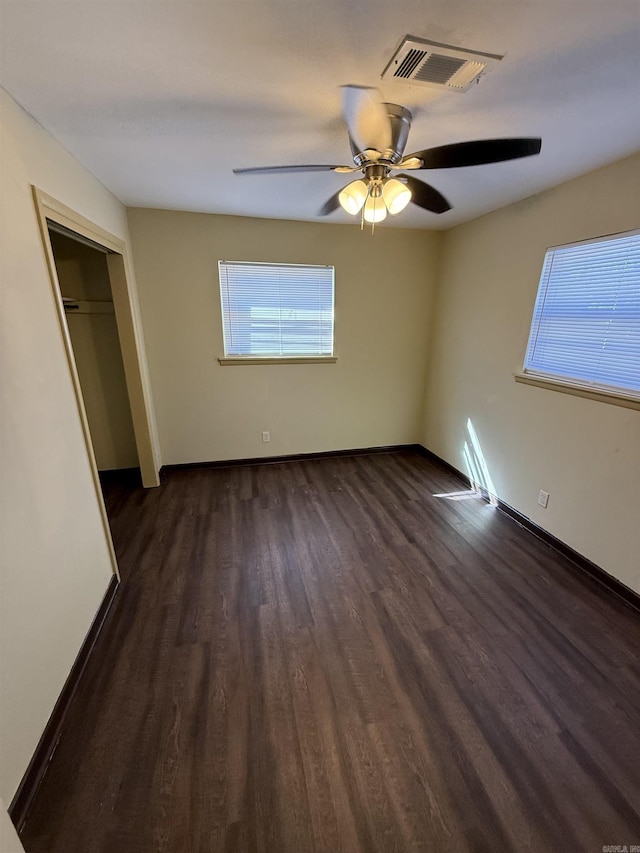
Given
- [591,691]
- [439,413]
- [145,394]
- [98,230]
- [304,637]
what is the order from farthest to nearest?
1. [439,413]
2. [145,394]
3. [98,230]
4. [304,637]
5. [591,691]

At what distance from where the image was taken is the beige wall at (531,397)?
1.95m

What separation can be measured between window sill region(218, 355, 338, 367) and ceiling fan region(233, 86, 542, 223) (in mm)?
1847

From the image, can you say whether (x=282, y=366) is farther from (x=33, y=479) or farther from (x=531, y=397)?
(x=33, y=479)

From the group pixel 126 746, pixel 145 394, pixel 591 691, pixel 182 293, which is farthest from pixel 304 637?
pixel 182 293

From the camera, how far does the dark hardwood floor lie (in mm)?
1094

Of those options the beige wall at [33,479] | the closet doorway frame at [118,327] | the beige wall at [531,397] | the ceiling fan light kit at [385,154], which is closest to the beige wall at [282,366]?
the closet doorway frame at [118,327]

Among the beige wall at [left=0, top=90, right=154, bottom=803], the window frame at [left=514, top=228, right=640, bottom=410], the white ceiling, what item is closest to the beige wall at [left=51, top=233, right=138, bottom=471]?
the white ceiling

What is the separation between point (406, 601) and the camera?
1946mm

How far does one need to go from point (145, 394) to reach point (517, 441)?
3.15 metres

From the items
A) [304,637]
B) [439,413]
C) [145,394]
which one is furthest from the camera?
[439,413]

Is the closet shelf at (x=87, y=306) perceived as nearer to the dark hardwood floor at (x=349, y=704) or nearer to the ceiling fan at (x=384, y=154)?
the dark hardwood floor at (x=349, y=704)

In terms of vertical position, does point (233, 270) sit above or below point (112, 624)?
above

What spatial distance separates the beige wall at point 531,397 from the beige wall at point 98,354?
10.6ft

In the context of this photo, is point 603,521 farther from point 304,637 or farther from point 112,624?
point 112,624
